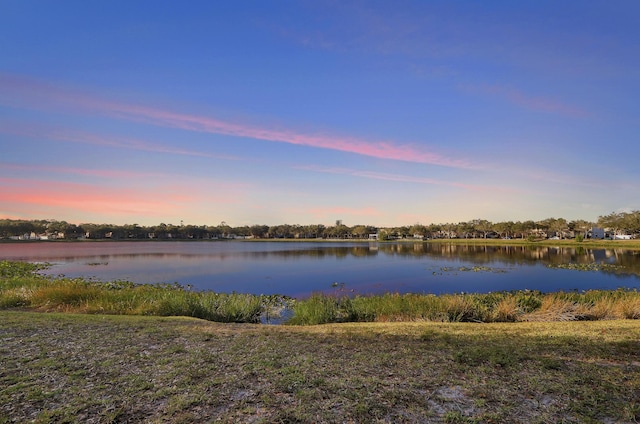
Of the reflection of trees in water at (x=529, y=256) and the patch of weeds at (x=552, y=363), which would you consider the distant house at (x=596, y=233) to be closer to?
the reflection of trees in water at (x=529, y=256)

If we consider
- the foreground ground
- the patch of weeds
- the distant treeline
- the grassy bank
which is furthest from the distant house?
the patch of weeds

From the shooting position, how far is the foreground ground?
4723 millimetres

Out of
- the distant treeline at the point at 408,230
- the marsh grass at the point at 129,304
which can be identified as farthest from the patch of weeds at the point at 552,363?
the distant treeline at the point at 408,230

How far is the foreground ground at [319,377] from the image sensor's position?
4.72 meters

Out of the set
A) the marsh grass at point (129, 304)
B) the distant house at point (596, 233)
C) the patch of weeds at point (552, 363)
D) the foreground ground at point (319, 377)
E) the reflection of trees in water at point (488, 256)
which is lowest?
the reflection of trees in water at point (488, 256)

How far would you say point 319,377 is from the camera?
19.5ft

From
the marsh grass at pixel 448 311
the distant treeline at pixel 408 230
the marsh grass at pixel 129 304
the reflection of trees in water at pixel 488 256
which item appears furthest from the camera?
the distant treeline at pixel 408 230

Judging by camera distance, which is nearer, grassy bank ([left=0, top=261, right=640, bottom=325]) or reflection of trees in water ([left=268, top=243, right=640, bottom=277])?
grassy bank ([left=0, top=261, right=640, bottom=325])

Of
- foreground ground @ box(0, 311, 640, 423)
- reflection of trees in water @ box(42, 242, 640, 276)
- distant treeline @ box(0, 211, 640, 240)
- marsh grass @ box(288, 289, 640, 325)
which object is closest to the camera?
foreground ground @ box(0, 311, 640, 423)

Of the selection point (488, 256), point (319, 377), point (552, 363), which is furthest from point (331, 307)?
point (488, 256)

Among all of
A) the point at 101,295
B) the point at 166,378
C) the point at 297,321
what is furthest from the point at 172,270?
the point at 166,378

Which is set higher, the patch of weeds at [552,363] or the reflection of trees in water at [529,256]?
the patch of weeds at [552,363]

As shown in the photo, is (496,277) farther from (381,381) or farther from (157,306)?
(381,381)

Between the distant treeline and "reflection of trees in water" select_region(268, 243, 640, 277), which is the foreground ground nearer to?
"reflection of trees in water" select_region(268, 243, 640, 277)
